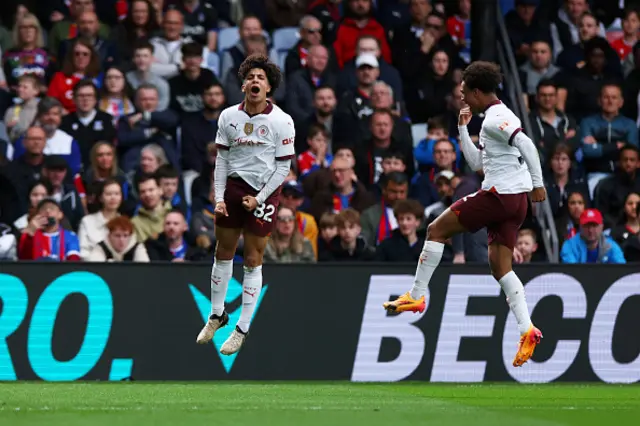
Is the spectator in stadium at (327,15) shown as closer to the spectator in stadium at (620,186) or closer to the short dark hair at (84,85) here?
the short dark hair at (84,85)

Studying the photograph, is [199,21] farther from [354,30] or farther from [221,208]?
[221,208]

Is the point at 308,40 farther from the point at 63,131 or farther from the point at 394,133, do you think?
the point at 63,131

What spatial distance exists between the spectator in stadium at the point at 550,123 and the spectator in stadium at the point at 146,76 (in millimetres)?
4996

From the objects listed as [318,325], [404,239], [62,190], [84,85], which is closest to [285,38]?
[84,85]

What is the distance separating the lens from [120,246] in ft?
50.5

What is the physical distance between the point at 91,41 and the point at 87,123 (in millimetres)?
1675

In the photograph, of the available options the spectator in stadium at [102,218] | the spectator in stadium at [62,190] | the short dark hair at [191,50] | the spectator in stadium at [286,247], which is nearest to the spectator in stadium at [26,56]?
the short dark hair at [191,50]

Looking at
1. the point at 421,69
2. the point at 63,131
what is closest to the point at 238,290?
the point at 63,131

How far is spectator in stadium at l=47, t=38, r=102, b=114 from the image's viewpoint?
59.6ft

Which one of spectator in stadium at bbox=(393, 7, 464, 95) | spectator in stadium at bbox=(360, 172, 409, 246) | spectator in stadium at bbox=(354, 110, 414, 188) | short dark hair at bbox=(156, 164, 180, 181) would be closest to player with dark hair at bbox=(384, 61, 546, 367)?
spectator in stadium at bbox=(360, 172, 409, 246)

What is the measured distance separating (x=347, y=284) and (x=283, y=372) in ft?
3.89

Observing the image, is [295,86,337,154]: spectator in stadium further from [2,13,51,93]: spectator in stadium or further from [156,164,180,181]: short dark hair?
[2,13,51,93]: spectator in stadium

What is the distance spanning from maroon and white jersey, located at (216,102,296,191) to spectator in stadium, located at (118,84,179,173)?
16.7 ft

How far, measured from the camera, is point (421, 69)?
19.2m
